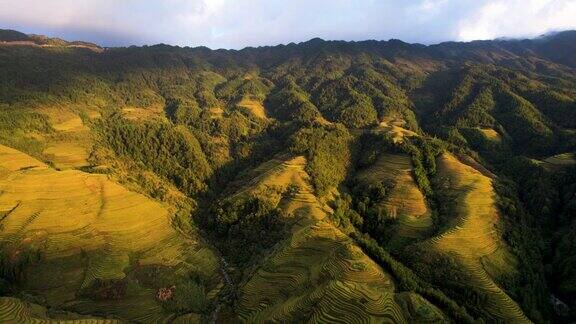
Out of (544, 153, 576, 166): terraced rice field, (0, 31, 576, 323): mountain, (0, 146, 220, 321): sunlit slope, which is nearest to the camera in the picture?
(0, 31, 576, 323): mountain

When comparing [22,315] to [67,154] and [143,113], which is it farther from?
[143,113]

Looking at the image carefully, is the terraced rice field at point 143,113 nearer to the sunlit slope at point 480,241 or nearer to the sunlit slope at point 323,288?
the sunlit slope at point 323,288

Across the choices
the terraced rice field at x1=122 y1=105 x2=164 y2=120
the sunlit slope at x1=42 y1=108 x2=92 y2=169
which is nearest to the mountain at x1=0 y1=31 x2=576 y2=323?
the sunlit slope at x1=42 y1=108 x2=92 y2=169

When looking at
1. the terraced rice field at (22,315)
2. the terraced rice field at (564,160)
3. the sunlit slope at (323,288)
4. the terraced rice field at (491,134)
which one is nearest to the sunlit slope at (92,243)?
the terraced rice field at (22,315)

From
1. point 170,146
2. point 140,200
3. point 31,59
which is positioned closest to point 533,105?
point 170,146

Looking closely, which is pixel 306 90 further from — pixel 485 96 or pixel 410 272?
pixel 410 272

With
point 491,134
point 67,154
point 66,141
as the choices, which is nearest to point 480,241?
point 491,134

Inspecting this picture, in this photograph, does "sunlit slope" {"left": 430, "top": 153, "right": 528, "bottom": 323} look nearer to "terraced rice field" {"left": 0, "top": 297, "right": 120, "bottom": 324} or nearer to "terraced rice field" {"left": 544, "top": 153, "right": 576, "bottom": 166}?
"terraced rice field" {"left": 544, "top": 153, "right": 576, "bottom": 166}
